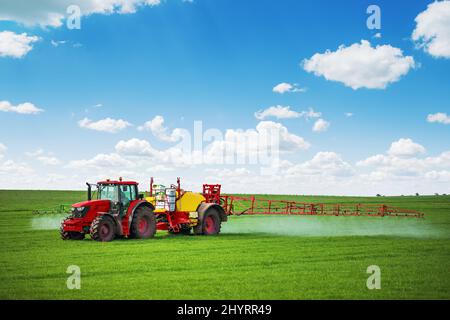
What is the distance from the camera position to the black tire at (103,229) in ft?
70.9

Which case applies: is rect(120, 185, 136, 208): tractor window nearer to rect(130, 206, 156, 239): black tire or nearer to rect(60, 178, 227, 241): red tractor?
rect(60, 178, 227, 241): red tractor

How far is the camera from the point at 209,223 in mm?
26391

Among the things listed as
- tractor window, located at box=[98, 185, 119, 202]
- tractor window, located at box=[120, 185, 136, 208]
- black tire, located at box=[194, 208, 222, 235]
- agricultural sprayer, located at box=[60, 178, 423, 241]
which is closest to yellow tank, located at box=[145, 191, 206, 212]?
agricultural sprayer, located at box=[60, 178, 423, 241]

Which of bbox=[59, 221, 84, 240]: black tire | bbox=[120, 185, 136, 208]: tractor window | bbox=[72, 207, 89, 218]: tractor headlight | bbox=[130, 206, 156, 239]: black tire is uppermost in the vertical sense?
bbox=[120, 185, 136, 208]: tractor window

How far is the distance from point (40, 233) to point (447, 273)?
63.2 feet

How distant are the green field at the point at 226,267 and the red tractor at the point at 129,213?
77 centimetres

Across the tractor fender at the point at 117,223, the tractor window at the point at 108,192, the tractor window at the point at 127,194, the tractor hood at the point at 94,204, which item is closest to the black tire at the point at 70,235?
the tractor hood at the point at 94,204

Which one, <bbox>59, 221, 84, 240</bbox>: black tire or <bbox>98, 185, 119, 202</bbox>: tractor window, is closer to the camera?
<bbox>59, 221, 84, 240</bbox>: black tire

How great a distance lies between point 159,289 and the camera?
12117 millimetres

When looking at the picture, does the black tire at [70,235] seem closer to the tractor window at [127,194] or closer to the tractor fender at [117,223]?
the tractor fender at [117,223]

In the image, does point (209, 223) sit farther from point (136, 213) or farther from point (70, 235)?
point (70, 235)

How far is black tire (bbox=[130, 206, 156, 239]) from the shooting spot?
22859 millimetres
